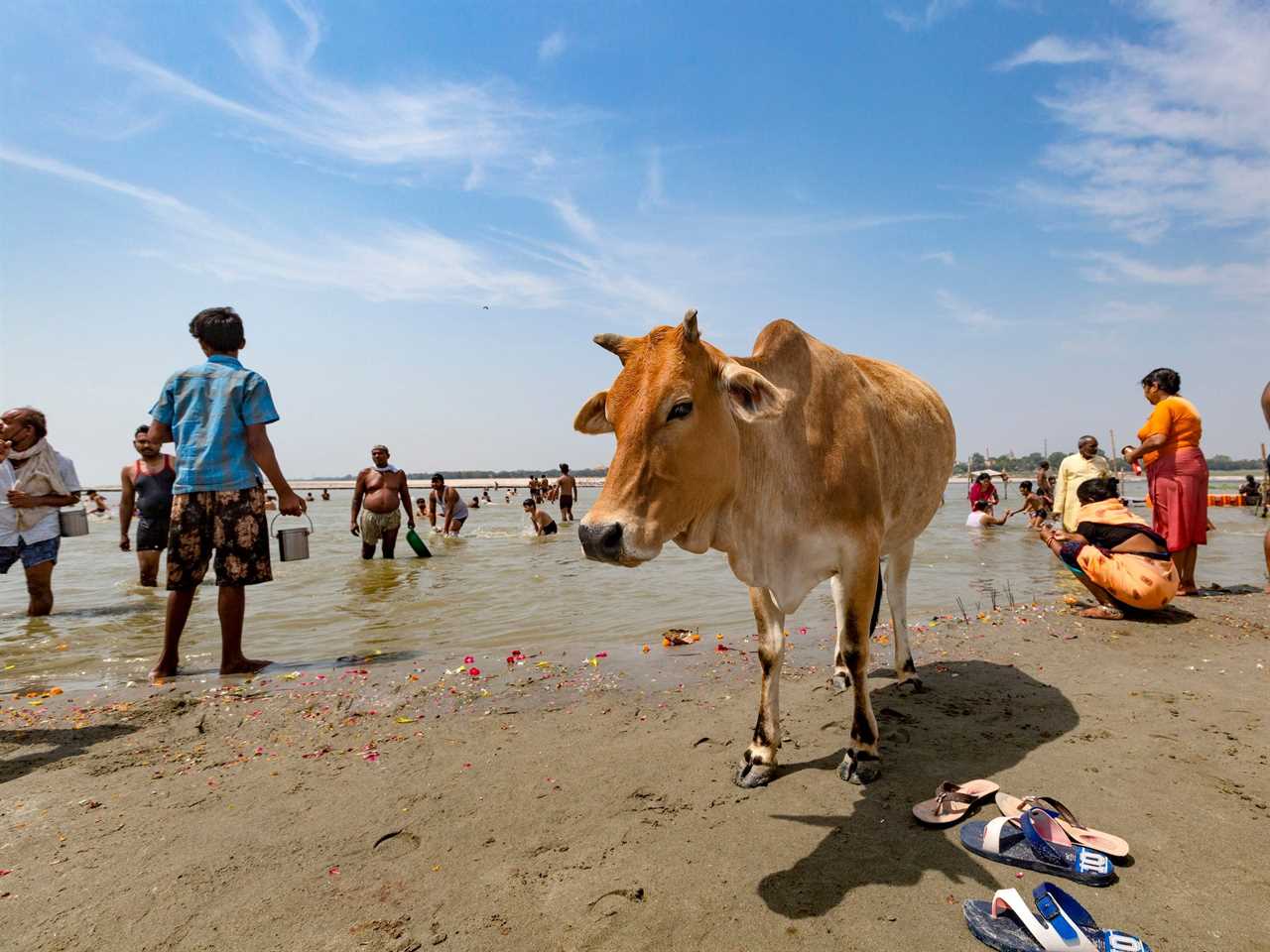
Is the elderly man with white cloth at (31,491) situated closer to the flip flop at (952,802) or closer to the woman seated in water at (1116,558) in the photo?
the flip flop at (952,802)

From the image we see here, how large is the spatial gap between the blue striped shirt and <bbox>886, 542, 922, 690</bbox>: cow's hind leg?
14.7 feet

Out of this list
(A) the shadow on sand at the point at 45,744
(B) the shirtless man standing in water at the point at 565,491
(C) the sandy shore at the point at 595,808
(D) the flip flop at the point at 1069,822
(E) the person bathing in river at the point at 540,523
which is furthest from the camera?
(B) the shirtless man standing in water at the point at 565,491

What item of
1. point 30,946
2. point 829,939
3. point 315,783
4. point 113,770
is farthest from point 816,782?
point 113,770

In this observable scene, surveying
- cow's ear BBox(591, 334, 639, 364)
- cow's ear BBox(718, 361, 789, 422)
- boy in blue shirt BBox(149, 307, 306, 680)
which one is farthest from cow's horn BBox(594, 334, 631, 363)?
boy in blue shirt BBox(149, 307, 306, 680)

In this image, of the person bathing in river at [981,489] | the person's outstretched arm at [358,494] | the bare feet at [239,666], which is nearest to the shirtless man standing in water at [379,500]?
the person's outstretched arm at [358,494]

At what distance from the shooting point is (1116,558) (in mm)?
6352

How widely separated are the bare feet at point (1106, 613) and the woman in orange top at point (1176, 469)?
1.73 metres

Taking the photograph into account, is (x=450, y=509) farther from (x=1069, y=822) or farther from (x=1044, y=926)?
(x=1044, y=926)

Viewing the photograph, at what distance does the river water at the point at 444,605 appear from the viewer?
6.36 m

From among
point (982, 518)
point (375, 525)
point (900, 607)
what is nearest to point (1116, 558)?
point (900, 607)

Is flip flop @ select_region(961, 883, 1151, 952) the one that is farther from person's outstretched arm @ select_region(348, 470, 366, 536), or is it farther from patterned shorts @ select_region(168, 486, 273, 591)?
person's outstretched arm @ select_region(348, 470, 366, 536)

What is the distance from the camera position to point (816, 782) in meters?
3.24

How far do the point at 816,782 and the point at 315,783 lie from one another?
7.54 ft

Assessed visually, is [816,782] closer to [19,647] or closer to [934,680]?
[934,680]
